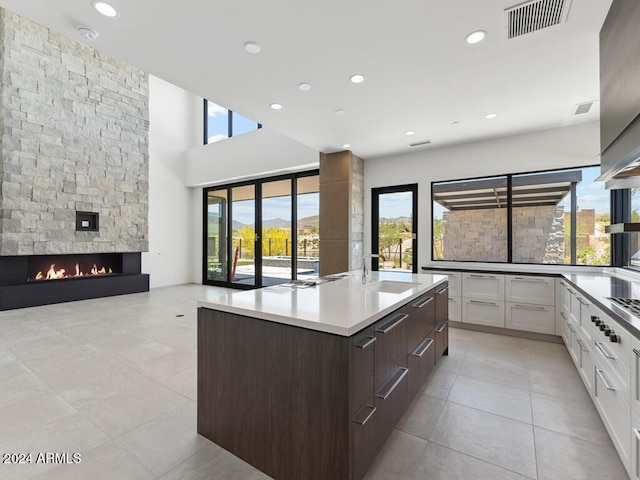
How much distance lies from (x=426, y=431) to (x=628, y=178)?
7.51ft

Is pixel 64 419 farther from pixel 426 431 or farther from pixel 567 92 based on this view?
pixel 567 92

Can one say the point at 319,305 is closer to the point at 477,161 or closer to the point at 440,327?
the point at 440,327

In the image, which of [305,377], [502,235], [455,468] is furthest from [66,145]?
[502,235]

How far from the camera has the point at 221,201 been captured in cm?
782

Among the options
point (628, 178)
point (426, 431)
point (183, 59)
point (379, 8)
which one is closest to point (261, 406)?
point (426, 431)

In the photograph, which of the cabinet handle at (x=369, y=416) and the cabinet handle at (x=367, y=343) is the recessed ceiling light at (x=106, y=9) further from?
the cabinet handle at (x=369, y=416)

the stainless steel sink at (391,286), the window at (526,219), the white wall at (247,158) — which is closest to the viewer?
the stainless steel sink at (391,286)

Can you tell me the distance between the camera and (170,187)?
25.5 ft

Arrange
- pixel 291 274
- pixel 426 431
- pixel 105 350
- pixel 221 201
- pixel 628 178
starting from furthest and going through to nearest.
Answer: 1. pixel 221 201
2. pixel 291 274
3. pixel 105 350
4. pixel 628 178
5. pixel 426 431

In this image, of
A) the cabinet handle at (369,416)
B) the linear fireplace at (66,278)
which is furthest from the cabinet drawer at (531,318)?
the linear fireplace at (66,278)

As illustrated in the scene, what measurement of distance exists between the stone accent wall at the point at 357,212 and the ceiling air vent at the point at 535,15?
3245 mm

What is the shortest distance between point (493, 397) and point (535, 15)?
2.76m

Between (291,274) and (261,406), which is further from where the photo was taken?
(291,274)

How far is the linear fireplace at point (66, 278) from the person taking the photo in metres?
5.19
